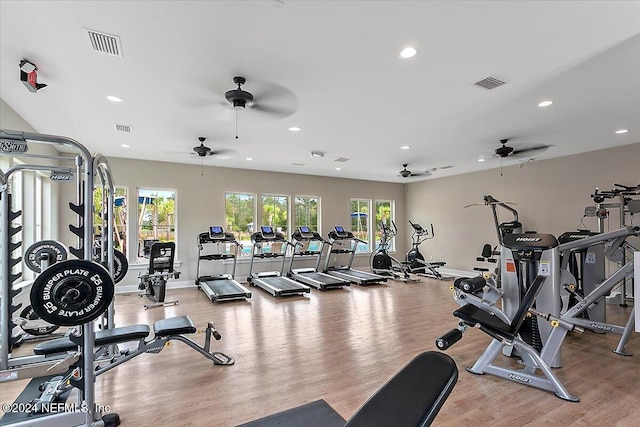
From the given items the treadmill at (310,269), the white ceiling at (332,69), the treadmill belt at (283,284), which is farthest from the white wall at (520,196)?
the treadmill belt at (283,284)

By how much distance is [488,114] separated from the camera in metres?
4.25

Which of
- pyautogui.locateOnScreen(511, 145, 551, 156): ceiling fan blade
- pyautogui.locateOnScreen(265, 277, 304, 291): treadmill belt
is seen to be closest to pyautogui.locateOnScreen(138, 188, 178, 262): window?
pyautogui.locateOnScreen(265, 277, 304, 291): treadmill belt

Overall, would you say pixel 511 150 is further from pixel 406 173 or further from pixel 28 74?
pixel 28 74

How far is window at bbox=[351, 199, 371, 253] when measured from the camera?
1005 cm

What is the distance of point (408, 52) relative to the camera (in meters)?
2.73

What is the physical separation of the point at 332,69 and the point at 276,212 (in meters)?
6.09

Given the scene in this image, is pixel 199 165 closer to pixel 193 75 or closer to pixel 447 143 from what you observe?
pixel 193 75

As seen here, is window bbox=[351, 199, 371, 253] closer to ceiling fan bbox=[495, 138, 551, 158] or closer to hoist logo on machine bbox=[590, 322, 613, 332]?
ceiling fan bbox=[495, 138, 551, 158]

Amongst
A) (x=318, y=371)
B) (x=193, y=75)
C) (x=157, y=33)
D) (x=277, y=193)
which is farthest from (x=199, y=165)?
(x=318, y=371)

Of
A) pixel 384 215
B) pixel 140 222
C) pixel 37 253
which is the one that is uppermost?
pixel 384 215

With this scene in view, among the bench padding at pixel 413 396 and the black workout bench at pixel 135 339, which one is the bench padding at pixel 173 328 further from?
the bench padding at pixel 413 396

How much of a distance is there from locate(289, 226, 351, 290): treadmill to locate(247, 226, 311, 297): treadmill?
0.28 metres

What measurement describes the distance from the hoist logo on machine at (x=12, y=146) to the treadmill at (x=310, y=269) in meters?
5.61

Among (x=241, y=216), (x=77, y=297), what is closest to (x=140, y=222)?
(x=241, y=216)
